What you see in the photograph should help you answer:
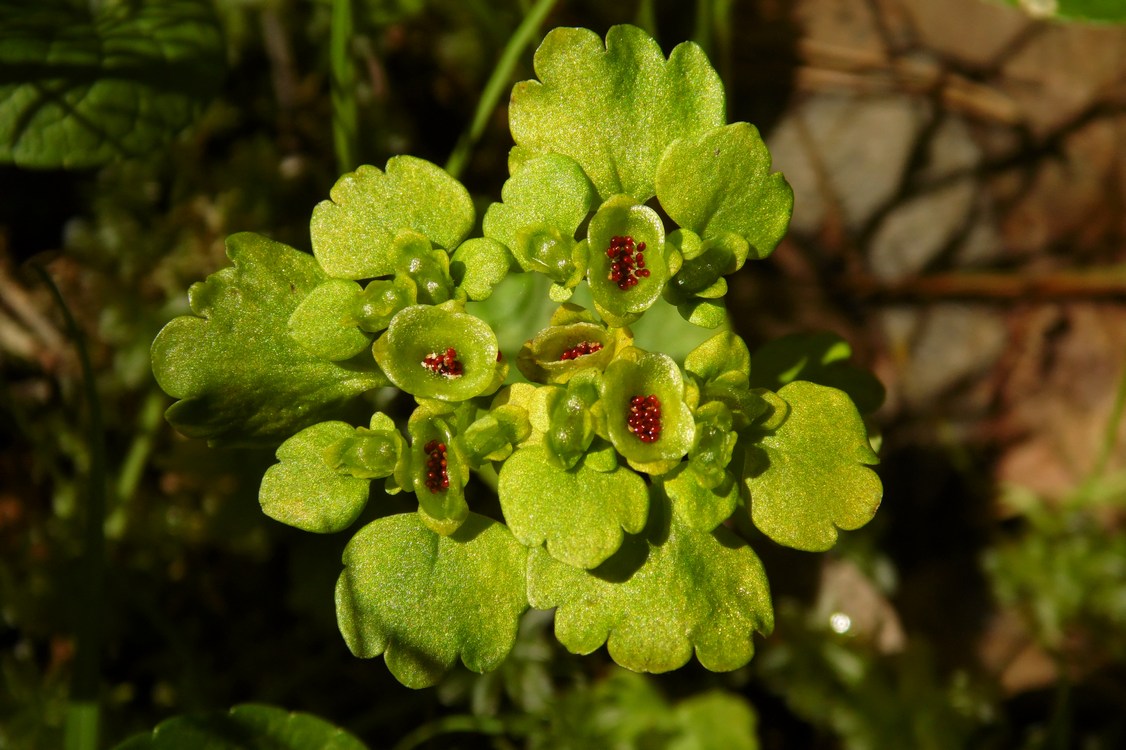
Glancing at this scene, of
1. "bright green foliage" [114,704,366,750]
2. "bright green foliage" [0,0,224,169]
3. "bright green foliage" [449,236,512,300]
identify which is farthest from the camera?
"bright green foliage" [0,0,224,169]

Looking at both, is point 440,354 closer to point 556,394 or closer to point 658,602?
point 556,394

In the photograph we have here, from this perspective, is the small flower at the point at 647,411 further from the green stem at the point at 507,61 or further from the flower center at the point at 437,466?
the green stem at the point at 507,61

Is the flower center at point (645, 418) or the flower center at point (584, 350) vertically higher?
the flower center at point (584, 350)

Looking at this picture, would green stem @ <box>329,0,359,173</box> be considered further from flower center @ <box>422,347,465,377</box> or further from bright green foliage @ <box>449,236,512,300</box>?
flower center @ <box>422,347,465,377</box>

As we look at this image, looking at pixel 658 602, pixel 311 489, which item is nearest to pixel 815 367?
pixel 658 602

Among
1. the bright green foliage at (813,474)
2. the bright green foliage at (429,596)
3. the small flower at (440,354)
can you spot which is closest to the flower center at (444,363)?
the small flower at (440,354)

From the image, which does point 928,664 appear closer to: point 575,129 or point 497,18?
point 575,129

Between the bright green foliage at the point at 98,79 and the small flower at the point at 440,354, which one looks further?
the bright green foliage at the point at 98,79

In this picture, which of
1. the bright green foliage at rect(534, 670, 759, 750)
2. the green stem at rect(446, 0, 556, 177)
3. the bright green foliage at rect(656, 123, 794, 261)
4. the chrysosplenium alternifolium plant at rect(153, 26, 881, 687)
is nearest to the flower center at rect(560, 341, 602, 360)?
the chrysosplenium alternifolium plant at rect(153, 26, 881, 687)
